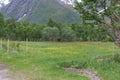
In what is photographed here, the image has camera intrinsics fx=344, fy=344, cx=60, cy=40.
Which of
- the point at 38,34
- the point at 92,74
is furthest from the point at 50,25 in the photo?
the point at 92,74

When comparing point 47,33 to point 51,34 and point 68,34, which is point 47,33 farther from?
point 68,34

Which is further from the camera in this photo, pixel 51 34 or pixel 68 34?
pixel 51 34

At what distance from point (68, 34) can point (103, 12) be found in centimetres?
7688

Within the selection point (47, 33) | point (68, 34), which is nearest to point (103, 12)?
point (68, 34)

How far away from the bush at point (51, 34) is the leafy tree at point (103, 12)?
254ft

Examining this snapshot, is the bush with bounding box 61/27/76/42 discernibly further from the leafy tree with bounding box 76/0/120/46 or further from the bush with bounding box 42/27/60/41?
the leafy tree with bounding box 76/0/120/46

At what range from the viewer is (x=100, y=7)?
27875 mm

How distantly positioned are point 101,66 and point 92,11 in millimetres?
5821

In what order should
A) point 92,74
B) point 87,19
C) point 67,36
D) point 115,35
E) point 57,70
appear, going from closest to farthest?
point 92,74, point 57,70, point 115,35, point 87,19, point 67,36

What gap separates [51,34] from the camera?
362 feet

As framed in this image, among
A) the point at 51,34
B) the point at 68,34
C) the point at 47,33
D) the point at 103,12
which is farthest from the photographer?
the point at 51,34

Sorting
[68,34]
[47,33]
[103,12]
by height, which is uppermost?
[103,12]

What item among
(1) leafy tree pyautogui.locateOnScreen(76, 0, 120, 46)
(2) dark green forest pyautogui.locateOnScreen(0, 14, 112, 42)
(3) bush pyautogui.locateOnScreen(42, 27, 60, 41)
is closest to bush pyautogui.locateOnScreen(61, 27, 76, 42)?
(2) dark green forest pyautogui.locateOnScreen(0, 14, 112, 42)

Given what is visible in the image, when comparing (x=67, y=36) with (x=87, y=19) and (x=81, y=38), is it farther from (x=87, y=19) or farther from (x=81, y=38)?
(x=87, y=19)
